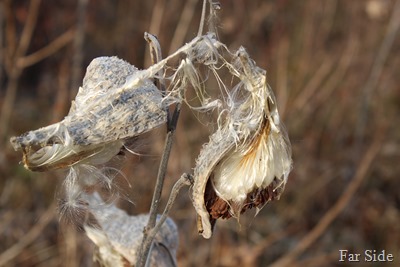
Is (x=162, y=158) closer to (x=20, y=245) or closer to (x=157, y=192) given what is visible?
(x=157, y=192)

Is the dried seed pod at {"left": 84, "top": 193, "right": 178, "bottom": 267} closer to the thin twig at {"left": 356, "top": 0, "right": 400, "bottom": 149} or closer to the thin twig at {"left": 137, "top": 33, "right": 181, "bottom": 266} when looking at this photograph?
the thin twig at {"left": 137, "top": 33, "right": 181, "bottom": 266}

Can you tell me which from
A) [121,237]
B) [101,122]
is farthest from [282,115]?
[101,122]

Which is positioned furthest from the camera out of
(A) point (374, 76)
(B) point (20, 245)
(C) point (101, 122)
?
(A) point (374, 76)

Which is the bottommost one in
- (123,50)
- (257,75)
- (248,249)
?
(248,249)

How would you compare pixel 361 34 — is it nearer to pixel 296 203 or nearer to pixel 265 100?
pixel 296 203

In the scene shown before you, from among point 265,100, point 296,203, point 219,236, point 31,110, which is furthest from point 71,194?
point 31,110

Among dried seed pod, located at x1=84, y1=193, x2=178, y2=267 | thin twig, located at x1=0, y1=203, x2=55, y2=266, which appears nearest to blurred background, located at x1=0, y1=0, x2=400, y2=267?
thin twig, located at x1=0, y1=203, x2=55, y2=266
